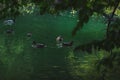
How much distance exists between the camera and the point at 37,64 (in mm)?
24312

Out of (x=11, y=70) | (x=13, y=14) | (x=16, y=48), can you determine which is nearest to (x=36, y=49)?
(x=16, y=48)

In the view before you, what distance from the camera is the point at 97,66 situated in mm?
4129

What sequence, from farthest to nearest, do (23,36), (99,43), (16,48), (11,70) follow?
(23,36)
(16,48)
(11,70)
(99,43)

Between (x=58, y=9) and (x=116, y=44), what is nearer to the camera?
(x=116, y=44)

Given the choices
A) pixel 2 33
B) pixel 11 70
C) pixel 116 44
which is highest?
pixel 116 44

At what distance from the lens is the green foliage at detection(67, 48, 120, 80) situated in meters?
4.15

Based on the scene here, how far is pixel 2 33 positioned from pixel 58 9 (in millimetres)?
40380

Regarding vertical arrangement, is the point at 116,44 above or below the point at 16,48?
above

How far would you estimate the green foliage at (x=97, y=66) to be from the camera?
13.6 ft

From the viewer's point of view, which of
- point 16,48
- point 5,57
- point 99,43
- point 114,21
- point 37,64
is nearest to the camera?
point 99,43

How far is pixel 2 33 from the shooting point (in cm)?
4434

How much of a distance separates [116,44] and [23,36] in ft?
122

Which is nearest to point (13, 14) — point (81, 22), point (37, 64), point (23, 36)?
point (81, 22)

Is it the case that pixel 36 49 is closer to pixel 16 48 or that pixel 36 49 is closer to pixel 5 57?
pixel 16 48
